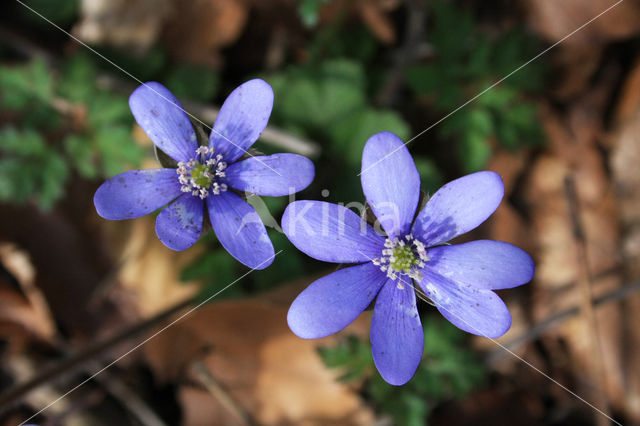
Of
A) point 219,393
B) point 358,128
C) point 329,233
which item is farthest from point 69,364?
point 358,128

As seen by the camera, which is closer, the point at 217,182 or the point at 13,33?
the point at 217,182

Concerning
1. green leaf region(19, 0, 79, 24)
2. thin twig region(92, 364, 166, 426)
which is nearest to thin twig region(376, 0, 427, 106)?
green leaf region(19, 0, 79, 24)

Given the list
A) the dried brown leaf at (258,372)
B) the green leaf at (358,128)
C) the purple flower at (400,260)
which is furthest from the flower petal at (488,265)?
the green leaf at (358,128)

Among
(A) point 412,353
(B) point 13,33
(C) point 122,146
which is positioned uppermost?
(B) point 13,33

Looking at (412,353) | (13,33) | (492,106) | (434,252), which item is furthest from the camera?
(13,33)

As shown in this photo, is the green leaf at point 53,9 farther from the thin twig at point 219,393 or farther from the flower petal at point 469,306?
the flower petal at point 469,306

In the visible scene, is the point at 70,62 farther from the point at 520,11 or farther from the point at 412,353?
the point at 520,11

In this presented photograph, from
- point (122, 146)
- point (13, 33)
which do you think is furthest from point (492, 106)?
point (13, 33)

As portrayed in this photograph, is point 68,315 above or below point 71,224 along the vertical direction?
below
